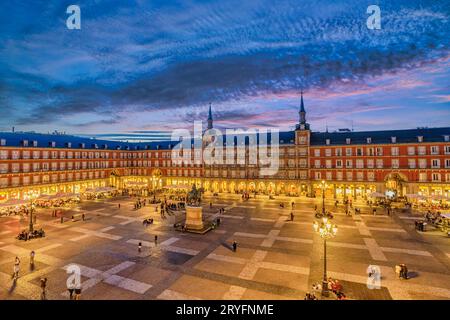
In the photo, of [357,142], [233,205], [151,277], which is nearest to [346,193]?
[357,142]

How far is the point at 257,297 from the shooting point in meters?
15.3

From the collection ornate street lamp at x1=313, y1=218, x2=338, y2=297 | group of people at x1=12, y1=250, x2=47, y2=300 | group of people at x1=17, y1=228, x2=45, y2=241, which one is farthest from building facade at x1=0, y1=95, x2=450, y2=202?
ornate street lamp at x1=313, y1=218, x2=338, y2=297

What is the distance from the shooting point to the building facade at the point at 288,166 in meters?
47.4

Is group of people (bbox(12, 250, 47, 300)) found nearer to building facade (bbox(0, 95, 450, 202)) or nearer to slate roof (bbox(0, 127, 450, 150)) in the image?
building facade (bbox(0, 95, 450, 202))

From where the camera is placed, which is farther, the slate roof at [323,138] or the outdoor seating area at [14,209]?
the slate roof at [323,138]

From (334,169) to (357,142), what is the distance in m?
7.76

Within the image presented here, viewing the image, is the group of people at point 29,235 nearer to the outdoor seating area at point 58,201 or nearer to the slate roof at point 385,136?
the outdoor seating area at point 58,201

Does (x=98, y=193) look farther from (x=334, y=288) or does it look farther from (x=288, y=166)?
(x=334, y=288)

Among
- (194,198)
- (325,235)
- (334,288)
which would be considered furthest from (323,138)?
(334,288)

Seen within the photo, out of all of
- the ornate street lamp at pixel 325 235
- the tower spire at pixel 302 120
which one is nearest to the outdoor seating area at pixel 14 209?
the ornate street lamp at pixel 325 235

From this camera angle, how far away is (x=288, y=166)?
60094mm

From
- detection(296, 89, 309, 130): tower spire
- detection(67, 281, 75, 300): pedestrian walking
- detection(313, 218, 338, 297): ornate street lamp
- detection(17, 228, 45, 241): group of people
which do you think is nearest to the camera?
detection(67, 281, 75, 300): pedestrian walking

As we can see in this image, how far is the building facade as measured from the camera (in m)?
47.4
